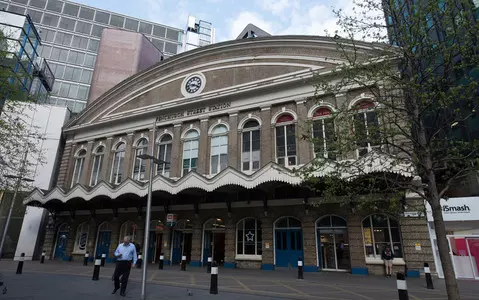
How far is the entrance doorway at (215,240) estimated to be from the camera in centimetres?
2012

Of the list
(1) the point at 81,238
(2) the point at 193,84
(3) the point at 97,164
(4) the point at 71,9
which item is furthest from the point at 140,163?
(4) the point at 71,9

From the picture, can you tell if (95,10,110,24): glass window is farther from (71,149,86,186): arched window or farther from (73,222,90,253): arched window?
(73,222,90,253): arched window

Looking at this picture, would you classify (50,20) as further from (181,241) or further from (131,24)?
(181,241)

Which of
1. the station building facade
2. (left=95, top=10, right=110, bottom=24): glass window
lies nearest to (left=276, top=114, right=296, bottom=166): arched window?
the station building facade

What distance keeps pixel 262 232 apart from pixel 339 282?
6526mm

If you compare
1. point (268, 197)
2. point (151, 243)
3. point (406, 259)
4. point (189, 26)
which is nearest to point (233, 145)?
point (268, 197)

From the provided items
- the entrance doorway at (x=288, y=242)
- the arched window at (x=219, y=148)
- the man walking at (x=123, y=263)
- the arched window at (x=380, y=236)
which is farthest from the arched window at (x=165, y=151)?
the arched window at (x=380, y=236)

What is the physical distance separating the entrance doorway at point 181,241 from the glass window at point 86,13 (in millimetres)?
43836

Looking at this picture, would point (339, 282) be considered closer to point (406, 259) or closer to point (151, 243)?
point (406, 259)

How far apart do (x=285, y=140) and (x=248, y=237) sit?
6.79 metres

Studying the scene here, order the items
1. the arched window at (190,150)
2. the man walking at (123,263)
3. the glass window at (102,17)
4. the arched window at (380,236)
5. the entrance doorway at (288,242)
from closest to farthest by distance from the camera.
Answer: the man walking at (123,263), the arched window at (380,236), the entrance doorway at (288,242), the arched window at (190,150), the glass window at (102,17)

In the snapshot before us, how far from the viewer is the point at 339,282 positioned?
1247 cm

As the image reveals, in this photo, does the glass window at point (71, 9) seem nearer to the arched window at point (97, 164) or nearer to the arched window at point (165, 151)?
the arched window at point (97, 164)

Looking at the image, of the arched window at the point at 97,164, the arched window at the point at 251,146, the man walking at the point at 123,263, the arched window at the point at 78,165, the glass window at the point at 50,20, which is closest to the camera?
the man walking at the point at 123,263
